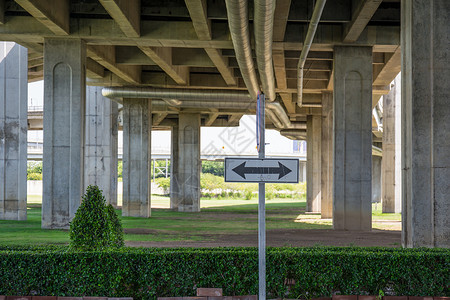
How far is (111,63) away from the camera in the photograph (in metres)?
27.2

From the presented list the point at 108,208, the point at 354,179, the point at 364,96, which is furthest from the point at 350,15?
the point at 108,208

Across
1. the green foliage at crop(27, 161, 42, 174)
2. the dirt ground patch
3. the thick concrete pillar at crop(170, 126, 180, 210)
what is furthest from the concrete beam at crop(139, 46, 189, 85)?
the green foliage at crop(27, 161, 42, 174)

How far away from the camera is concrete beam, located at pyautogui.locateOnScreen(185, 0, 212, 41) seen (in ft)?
59.0

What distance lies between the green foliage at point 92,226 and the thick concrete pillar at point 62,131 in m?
12.1

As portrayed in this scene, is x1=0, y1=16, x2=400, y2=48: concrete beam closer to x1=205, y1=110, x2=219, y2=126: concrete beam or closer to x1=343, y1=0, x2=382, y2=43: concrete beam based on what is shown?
x1=343, y1=0, x2=382, y2=43: concrete beam

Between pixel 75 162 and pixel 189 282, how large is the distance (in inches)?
572

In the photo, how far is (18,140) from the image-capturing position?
27.9m

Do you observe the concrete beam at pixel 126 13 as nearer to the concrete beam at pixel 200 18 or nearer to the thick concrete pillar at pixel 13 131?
the concrete beam at pixel 200 18

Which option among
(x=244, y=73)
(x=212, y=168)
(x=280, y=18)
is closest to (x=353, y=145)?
(x=244, y=73)

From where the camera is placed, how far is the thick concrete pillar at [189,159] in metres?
41.9

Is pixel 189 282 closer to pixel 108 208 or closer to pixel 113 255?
pixel 113 255

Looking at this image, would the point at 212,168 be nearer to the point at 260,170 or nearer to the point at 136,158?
the point at 136,158

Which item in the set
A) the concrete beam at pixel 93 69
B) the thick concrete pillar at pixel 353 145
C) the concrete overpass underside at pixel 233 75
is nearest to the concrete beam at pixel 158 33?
the concrete overpass underside at pixel 233 75

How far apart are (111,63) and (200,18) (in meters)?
8.82
